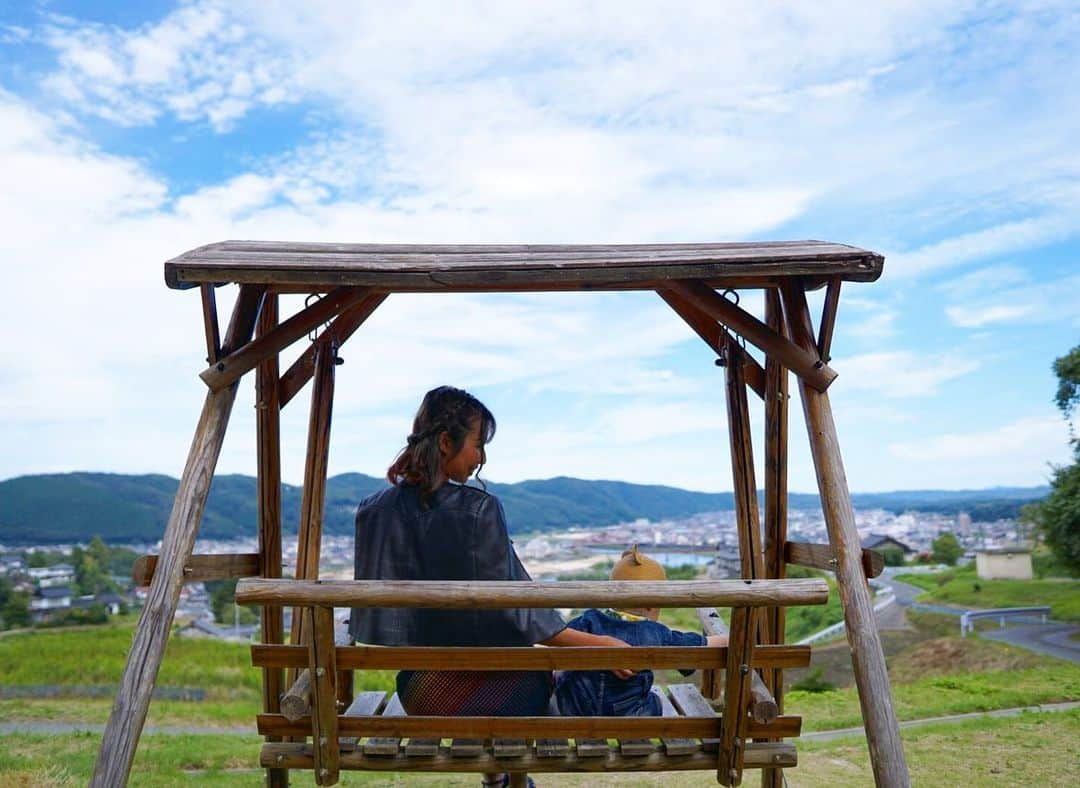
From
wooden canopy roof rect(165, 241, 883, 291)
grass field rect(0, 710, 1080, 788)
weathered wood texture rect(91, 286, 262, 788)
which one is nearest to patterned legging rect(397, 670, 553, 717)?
weathered wood texture rect(91, 286, 262, 788)

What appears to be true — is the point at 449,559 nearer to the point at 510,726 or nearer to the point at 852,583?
the point at 510,726

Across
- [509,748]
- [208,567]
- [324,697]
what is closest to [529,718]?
[509,748]

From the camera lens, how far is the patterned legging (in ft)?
11.6

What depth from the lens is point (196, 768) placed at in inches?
277

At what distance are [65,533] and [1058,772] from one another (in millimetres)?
30642

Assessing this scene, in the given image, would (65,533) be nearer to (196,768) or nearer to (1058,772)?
(196,768)

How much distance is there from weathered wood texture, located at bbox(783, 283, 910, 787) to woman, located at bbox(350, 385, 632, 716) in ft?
2.70

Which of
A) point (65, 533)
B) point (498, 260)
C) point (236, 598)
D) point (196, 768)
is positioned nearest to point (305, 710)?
point (236, 598)

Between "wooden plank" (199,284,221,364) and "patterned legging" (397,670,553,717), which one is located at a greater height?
"wooden plank" (199,284,221,364)

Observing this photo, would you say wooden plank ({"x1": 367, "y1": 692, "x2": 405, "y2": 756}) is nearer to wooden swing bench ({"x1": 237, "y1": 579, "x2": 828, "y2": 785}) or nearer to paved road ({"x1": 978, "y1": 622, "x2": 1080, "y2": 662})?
wooden swing bench ({"x1": 237, "y1": 579, "x2": 828, "y2": 785})

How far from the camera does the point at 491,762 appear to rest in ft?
11.3

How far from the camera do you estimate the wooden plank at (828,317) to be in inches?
152

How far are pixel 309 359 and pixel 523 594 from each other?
7.23 feet

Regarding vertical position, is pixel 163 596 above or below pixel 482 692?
above
